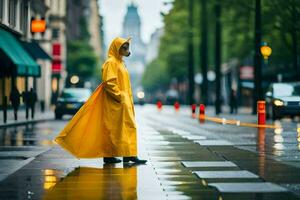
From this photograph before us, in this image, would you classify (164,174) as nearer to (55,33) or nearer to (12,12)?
(12,12)

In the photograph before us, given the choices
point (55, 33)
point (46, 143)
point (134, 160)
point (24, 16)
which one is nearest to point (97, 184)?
point (134, 160)

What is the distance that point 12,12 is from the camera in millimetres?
42312

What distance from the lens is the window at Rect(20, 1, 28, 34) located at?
151 ft

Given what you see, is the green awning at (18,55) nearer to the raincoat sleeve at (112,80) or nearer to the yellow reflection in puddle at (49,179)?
the raincoat sleeve at (112,80)

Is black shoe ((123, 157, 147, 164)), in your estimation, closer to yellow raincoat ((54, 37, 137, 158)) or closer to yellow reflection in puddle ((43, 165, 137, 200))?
yellow raincoat ((54, 37, 137, 158))

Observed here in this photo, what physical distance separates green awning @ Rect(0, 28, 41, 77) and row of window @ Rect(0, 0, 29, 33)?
2.82ft

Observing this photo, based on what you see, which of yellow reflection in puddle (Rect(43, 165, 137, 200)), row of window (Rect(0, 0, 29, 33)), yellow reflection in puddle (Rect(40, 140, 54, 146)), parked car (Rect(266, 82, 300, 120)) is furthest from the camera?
row of window (Rect(0, 0, 29, 33))

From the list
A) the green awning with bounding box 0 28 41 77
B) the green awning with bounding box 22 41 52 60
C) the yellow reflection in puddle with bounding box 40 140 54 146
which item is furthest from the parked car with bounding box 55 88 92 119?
the yellow reflection in puddle with bounding box 40 140 54 146

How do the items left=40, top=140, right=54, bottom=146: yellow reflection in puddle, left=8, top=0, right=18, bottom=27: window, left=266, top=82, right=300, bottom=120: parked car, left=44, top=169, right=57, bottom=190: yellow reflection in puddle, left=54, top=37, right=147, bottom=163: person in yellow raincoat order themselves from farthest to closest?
1. left=8, top=0, right=18, bottom=27: window
2. left=266, top=82, right=300, bottom=120: parked car
3. left=40, top=140, right=54, bottom=146: yellow reflection in puddle
4. left=54, top=37, right=147, bottom=163: person in yellow raincoat
5. left=44, top=169, right=57, bottom=190: yellow reflection in puddle

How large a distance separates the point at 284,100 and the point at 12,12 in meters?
16.6

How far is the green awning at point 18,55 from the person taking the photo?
38.3 m

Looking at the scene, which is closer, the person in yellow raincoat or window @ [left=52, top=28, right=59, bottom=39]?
the person in yellow raincoat

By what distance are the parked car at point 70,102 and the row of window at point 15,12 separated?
4843 millimetres

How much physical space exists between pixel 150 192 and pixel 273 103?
26.6m
